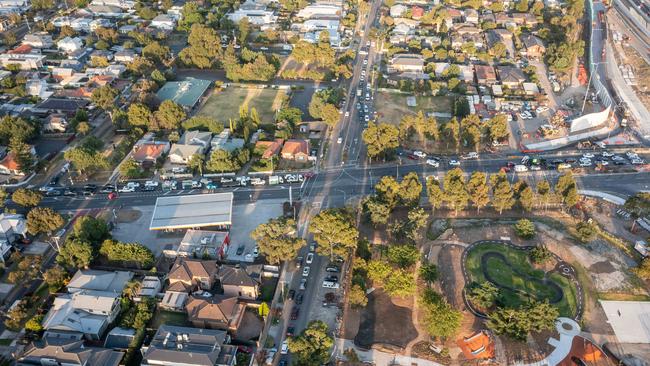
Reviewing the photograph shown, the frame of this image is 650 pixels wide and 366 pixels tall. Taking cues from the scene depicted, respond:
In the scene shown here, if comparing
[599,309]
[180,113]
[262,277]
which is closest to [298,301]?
[262,277]

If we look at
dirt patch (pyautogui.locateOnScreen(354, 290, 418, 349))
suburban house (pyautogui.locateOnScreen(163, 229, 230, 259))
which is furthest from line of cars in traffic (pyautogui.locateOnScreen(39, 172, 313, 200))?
dirt patch (pyautogui.locateOnScreen(354, 290, 418, 349))

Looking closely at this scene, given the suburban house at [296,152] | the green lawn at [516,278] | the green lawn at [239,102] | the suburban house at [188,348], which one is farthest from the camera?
the green lawn at [239,102]

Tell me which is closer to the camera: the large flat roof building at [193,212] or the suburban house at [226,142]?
the large flat roof building at [193,212]

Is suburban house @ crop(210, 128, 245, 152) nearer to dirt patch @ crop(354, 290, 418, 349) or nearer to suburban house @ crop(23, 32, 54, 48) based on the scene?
dirt patch @ crop(354, 290, 418, 349)

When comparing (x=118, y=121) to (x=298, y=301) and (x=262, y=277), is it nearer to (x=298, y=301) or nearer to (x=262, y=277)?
(x=262, y=277)

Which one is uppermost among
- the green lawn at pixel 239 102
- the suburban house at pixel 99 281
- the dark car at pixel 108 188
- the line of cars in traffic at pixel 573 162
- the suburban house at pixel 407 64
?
the suburban house at pixel 99 281

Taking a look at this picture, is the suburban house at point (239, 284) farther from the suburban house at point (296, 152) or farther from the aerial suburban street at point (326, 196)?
the suburban house at point (296, 152)

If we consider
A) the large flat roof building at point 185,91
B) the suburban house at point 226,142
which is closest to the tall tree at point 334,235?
the suburban house at point 226,142
